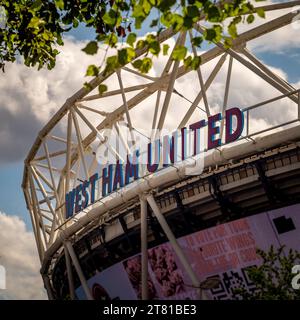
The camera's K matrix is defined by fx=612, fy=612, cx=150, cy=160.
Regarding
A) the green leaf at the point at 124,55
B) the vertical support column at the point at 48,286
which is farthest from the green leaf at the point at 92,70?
the vertical support column at the point at 48,286

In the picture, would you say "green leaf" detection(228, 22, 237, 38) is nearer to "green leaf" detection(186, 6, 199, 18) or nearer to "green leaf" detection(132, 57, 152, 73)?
"green leaf" detection(186, 6, 199, 18)

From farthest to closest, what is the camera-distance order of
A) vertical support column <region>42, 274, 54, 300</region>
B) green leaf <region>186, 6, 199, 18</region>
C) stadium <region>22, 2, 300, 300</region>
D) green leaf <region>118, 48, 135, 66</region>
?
1. vertical support column <region>42, 274, 54, 300</region>
2. stadium <region>22, 2, 300, 300</region>
3. green leaf <region>118, 48, 135, 66</region>
4. green leaf <region>186, 6, 199, 18</region>

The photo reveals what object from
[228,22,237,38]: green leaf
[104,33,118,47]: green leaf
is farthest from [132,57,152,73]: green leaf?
[228,22,237,38]: green leaf

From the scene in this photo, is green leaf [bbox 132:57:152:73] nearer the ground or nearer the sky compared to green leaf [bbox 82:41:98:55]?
nearer the sky

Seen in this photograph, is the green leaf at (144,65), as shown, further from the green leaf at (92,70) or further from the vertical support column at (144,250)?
the vertical support column at (144,250)

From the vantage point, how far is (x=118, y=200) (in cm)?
3116

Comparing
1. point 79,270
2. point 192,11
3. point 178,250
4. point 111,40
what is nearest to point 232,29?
point 192,11

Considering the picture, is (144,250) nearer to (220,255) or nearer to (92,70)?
(220,255)

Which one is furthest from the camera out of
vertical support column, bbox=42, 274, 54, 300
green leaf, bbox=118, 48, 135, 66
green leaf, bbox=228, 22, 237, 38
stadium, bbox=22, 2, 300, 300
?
vertical support column, bbox=42, 274, 54, 300

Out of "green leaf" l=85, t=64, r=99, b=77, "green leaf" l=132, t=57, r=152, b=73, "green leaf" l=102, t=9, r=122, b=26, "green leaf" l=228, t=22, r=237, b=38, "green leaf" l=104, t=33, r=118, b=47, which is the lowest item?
"green leaf" l=85, t=64, r=99, b=77

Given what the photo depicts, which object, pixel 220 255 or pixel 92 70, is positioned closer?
pixel 92 70

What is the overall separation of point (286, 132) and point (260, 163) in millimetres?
2294
